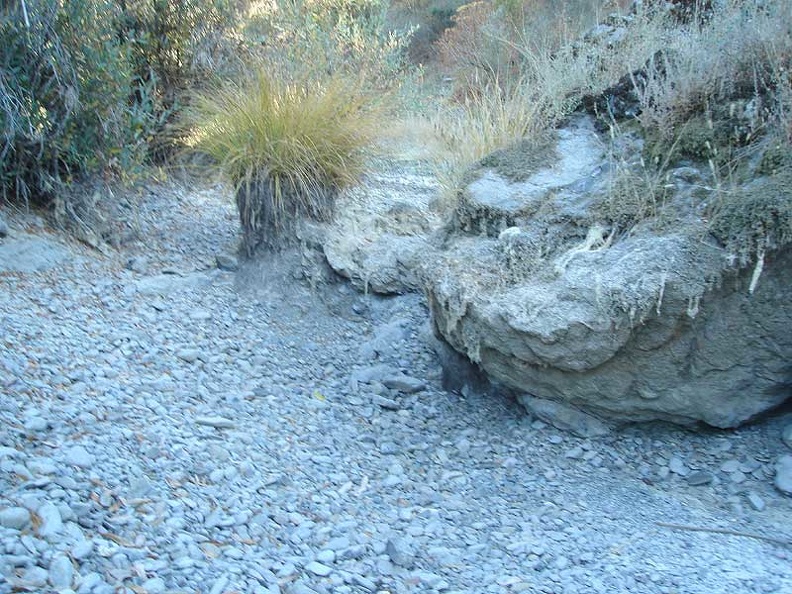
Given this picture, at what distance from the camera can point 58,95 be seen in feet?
17.1

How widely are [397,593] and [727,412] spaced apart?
175cm

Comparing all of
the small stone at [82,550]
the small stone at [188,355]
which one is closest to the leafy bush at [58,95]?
the small stone at [188,355]

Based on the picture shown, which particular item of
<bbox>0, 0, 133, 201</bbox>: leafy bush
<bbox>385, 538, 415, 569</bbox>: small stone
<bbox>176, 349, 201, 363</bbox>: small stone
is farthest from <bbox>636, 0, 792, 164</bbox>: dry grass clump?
<bbox>0, 0, 133, 201</bbox>: leafy bush

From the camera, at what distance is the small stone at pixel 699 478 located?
3559 mm

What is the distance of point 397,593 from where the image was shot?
2902 millimetres

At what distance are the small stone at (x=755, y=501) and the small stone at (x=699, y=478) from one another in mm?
173

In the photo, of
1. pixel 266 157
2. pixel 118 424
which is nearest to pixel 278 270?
pixel 266 157

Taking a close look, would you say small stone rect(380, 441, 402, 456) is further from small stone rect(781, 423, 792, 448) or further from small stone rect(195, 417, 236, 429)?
small stone rect(781, 423, 792, 448)

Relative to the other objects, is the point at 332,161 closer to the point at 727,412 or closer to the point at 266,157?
the point at 266,157

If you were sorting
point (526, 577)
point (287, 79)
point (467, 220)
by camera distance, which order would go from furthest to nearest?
point (287, 79), point (467, 220), point (526, 577)

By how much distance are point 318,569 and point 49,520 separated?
0.94 meters

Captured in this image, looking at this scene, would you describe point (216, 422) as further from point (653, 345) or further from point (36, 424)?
point (653, 345)

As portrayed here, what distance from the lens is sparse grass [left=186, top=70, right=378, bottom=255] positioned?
5.23 metres

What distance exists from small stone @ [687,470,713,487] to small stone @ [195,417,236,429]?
6.81 feet
